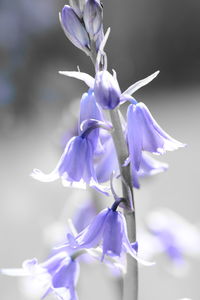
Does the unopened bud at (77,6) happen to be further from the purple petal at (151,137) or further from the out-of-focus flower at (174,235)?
the out-of-focus flower at (174,235)

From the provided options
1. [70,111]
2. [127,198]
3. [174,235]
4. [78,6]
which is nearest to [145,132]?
[127,198]

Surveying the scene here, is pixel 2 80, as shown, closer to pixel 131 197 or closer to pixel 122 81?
pixel 131 197

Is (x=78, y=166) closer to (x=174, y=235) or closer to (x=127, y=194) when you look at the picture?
(x=127, y=194)

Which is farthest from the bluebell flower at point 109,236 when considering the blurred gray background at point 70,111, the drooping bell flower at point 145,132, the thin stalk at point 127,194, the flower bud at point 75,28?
the blurred gray background at point 70,111

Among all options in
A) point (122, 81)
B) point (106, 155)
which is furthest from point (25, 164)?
point (106, 155)

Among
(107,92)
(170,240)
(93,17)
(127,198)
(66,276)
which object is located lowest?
(170,240)
